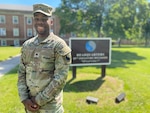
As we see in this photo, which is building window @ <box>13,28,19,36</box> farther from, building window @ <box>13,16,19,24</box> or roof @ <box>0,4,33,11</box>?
roof @ <box>0,4,33,11</box>

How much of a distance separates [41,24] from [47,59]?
1.38ft

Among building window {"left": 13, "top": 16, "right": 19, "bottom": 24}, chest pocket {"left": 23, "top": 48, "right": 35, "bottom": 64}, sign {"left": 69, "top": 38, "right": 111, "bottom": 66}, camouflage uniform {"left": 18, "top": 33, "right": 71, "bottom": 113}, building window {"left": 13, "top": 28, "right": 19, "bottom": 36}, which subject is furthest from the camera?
building window {"left": 13, "top": 28, "right": 19, "bottom": 36}

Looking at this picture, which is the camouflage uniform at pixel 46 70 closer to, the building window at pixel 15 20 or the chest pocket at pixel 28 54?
the chest pocket at pixel 28 54

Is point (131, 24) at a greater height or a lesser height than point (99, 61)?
greater

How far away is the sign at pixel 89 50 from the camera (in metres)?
7.26

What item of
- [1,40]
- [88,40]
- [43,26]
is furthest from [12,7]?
[43,26]

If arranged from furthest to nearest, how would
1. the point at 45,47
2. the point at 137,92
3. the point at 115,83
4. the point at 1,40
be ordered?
1. the point at 1,40
2. the point at 115,83
3. the point at 137,92
4. the point at 45,47

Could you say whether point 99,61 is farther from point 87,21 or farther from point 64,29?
point 64,29

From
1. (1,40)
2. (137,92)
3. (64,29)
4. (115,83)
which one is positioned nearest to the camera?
(137,92)

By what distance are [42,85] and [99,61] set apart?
5270mm

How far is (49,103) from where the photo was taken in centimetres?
239

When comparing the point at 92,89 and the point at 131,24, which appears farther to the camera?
the point at 131,24

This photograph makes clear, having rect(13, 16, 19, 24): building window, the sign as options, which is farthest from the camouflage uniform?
rect(13, 16, 19, 24): building window

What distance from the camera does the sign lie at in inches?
286
